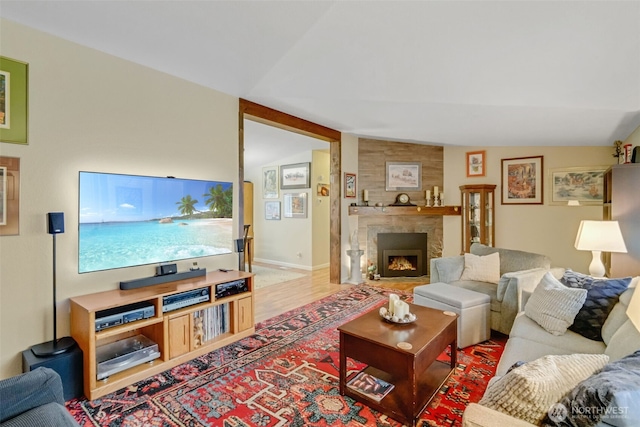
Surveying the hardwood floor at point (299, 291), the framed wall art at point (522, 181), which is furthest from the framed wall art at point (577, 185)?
the hardwood floor at point (299, 291)

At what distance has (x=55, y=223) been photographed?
2158mm

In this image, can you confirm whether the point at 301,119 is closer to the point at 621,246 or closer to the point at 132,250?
the point at 132,250

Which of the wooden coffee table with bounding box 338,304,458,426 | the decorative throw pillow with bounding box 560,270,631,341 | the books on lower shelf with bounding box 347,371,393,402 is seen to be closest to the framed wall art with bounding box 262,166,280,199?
the wooden coffee table with bounding box 338,304,458,426

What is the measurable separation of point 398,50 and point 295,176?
14.7ft

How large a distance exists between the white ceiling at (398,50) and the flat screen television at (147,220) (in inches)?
41.8

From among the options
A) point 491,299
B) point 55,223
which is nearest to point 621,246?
point 491,299

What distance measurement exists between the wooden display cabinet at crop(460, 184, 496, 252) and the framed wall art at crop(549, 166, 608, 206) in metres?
0.82

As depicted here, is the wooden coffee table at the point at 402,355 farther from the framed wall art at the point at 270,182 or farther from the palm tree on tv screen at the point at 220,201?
the framed wall art at the point at 270,182

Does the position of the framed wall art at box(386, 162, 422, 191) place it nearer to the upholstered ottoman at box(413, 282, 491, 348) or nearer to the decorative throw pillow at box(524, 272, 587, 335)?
the upholstered ottoman at box(413, 282, 491, 348)

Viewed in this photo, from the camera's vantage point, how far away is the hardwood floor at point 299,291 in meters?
3.95

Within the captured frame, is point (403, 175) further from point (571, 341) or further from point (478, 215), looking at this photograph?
point (571, 341)

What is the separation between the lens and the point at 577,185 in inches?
181

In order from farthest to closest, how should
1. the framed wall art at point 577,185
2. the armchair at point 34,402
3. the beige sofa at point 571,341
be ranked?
the framed wall art at point 577,185 < the beige sofa at point 571,341 < the armchair at point 34,402

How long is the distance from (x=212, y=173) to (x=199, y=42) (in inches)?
50.1
